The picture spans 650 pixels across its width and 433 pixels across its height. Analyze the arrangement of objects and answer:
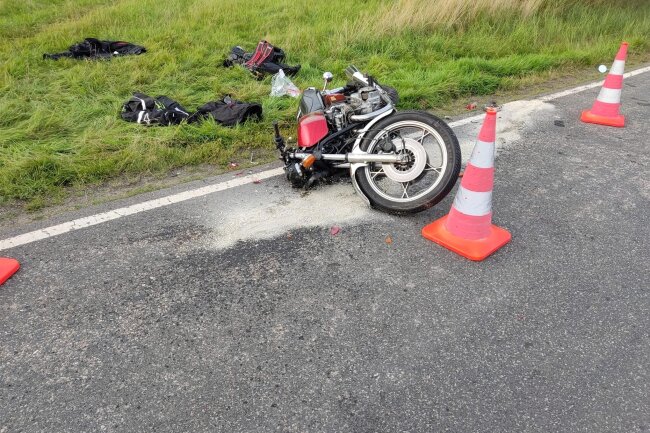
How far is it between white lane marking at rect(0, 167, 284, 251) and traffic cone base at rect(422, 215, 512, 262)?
1.66 meters

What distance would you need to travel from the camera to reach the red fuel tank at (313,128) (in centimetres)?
412

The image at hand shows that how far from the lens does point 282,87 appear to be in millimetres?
6398

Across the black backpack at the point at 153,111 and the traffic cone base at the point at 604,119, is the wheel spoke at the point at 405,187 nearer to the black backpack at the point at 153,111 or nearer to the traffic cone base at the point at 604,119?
the black backpack at the point at 153,111

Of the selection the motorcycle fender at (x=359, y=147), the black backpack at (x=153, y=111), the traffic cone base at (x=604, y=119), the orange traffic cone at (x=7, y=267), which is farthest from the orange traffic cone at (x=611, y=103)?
the orange traffic cone at (x=7, y=267)

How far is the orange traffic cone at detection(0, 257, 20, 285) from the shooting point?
3.19 meters

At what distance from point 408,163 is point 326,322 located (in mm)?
1540

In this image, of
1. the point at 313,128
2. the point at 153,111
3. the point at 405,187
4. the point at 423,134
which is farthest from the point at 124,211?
the point at 423,134

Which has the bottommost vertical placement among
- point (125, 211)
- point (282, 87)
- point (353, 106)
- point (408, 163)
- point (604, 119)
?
point (604, 119)

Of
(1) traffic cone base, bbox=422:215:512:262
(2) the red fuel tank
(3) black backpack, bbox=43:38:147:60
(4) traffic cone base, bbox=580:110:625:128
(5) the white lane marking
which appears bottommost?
(4) traffic cone base, bbox=580:110:625:128

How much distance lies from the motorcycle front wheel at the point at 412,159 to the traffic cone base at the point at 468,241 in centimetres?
22

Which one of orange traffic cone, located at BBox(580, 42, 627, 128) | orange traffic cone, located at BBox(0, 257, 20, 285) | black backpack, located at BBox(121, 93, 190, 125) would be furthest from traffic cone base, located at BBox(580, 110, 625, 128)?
orange traffic cone, located at BBox(0, 257, 20, 285)

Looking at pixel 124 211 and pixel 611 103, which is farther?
pixel 611 103

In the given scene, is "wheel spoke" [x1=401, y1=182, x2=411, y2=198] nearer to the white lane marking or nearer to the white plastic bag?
the white lane marking

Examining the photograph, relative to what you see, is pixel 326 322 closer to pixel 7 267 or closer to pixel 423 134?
pixel 423 134
